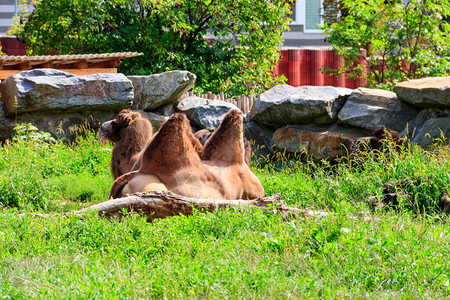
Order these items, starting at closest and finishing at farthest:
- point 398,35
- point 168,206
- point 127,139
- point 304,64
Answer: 1. point 168,206
2. point 127,139
3. point 398,35
4. point 304,64

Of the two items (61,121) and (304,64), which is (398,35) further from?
(61,121)

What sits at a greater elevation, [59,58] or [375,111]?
[59,58]

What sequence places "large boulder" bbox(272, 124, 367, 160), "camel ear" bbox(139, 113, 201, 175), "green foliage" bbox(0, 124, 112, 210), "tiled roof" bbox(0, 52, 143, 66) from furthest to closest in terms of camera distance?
1. "tiled roof" bbox(0, 52, 143, 66)
2. "large boulder" bbox(272, 124, 367, 160)
3. "green foliage" bbox(0, 124, 112, 210)
4. "camel ear" bbox(139, 113, 201, 175)

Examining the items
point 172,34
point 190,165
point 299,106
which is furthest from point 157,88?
point 190,165

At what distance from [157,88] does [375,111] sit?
15.0 feet

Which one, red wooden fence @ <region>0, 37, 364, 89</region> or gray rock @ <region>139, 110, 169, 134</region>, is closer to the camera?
gray rock @ <region>139, 110, 169, 134</region>

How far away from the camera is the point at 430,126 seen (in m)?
11.2

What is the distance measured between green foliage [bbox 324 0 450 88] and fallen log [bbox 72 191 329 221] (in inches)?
399

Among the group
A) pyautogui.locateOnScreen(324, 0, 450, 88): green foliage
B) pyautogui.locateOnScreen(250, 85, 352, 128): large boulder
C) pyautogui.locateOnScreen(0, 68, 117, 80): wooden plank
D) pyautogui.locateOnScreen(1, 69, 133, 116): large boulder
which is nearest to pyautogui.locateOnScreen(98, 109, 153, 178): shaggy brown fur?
pyautogui.locateOnScreen(1, 69, 133, 116): large boulder

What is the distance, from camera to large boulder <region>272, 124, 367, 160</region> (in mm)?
12086

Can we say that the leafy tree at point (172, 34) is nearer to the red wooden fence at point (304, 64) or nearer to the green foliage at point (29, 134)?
the red wooden fence at point (304, 64)

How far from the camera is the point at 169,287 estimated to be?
3.92 m

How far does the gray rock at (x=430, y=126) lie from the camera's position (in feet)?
36.1

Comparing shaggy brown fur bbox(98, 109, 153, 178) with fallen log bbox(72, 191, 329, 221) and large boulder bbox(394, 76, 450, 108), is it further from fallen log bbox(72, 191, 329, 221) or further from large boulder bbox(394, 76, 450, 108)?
large boulder bbox(394, 76, 450, 108)
